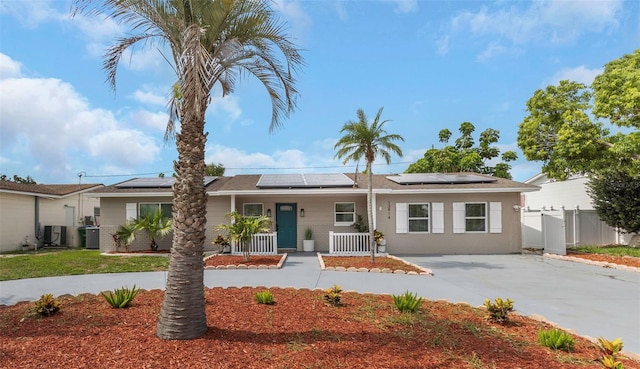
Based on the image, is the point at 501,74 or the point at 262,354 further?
the point at 501,74

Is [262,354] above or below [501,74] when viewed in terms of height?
below

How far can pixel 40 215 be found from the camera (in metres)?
18.5

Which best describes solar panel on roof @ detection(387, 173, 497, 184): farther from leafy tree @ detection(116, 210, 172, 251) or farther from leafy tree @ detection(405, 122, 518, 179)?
leafy tree @ detection(405, 122, 518, 179)

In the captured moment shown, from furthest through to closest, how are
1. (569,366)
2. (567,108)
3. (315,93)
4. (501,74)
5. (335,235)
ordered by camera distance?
(567,108)
(335,235)
(501,74)
(315,93)
(569,366)

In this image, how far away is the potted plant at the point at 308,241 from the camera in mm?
15008

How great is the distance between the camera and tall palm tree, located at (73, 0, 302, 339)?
4078mm

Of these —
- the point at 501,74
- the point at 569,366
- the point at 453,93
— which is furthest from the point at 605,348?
the point at 453,93

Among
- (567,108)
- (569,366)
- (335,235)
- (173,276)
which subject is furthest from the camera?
(567,108)

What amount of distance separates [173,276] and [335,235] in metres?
10.1

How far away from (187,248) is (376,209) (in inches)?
445

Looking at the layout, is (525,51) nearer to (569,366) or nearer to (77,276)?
(569,366)

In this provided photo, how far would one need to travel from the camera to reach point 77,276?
360 inches

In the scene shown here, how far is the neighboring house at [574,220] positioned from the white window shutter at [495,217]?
2205 mm

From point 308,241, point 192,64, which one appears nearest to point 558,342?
point 192,64
